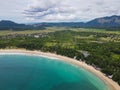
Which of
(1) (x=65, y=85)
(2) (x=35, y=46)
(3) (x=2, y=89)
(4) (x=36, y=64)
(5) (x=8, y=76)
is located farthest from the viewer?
(2) (x=35, y=46)

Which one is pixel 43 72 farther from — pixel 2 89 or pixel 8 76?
pixel 2 89

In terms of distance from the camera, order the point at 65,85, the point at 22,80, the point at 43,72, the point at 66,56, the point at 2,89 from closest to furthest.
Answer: the point at 2,89, the point at 65,85, the point at 22,80, the point at 43,72, the point at 66,56

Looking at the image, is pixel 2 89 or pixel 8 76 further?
pixel 8 76

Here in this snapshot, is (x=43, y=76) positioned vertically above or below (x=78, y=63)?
below

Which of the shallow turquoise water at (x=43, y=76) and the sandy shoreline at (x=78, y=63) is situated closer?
the sandy shoreline at (x=78, y=63)

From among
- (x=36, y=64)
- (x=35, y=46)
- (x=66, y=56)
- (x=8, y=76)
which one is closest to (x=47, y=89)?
(x=8, y=76)

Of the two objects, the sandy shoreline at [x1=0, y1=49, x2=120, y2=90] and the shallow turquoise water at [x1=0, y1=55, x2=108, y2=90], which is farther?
the shallow turquoise water at [x1=0, y1=55, x2=108, y2=90]

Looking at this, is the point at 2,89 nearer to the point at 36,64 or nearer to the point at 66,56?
the point at 36,64

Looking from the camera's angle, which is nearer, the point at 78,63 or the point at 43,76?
the point at 43,76
